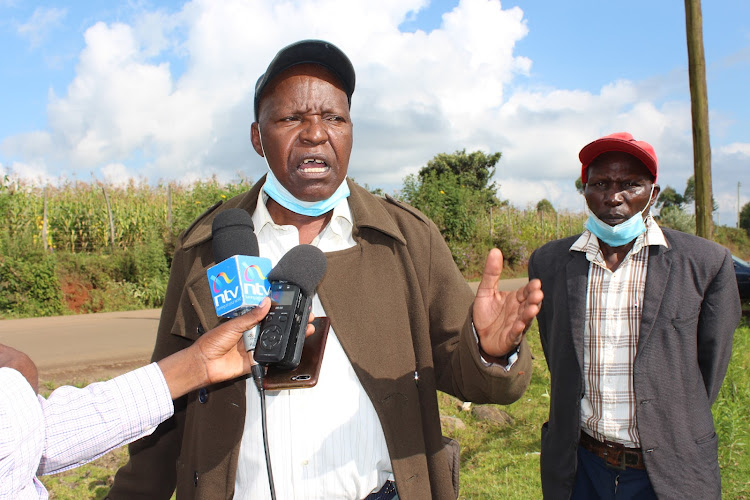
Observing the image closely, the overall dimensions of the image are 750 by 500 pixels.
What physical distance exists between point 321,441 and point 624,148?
7.87ft

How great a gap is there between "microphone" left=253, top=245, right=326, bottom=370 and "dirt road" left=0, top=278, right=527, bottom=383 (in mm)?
5020

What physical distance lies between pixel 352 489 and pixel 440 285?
2.43 feet

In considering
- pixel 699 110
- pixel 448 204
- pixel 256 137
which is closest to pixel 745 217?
pixel 448 204

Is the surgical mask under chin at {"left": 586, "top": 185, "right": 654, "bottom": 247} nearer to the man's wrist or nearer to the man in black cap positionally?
the man in black cap

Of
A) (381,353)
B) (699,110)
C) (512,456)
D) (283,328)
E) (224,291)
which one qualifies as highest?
(699,110)

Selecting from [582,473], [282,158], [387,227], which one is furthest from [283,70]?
[582,473]

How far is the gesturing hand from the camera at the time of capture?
1576 millimetres

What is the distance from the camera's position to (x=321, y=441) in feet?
5.74

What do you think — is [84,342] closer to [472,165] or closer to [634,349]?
[634,349]

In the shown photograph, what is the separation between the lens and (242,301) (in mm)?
1476

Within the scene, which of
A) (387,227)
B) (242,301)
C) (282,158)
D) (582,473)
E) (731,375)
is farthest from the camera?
(731,375)

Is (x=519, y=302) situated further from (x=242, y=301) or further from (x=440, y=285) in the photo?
(x=242, y=301)

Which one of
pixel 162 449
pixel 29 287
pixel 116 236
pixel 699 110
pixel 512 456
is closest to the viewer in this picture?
pixel 162 449

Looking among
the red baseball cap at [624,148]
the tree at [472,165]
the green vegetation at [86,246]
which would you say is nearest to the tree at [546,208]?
the tree at [472,165]
